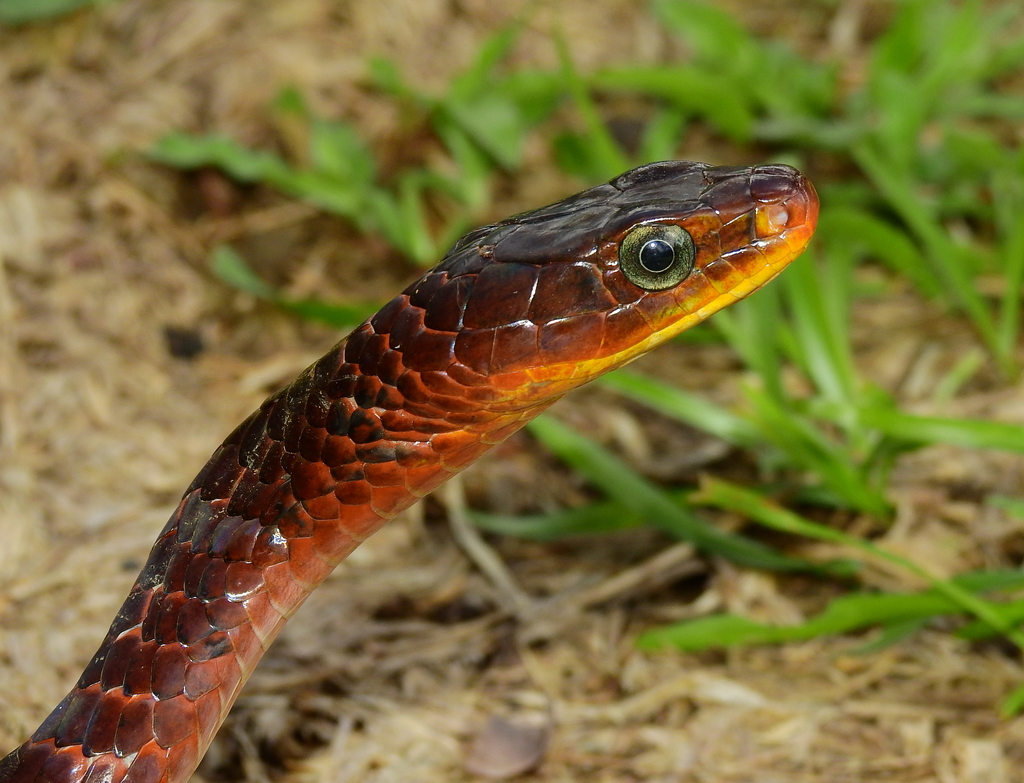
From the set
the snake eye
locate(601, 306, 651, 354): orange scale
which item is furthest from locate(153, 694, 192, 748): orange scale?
the snake eye

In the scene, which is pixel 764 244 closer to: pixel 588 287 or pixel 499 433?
pixel 588 287

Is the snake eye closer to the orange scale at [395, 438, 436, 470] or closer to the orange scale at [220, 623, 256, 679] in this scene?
the orange scale at [395, 438, 436, 470]

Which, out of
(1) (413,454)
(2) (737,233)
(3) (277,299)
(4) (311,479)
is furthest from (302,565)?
(3) (277,299)

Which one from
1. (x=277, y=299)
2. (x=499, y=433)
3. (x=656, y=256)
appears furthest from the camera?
(x=277, y=299)

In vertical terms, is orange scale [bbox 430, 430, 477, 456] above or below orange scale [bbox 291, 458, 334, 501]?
above

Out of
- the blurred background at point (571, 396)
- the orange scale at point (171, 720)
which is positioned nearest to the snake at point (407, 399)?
the orange scale at point (171, 720)

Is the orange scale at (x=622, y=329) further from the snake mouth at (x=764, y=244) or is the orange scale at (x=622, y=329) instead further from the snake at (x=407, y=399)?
the snake mouth at (x=764, y=244)

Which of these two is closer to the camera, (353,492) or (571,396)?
(353,492)
